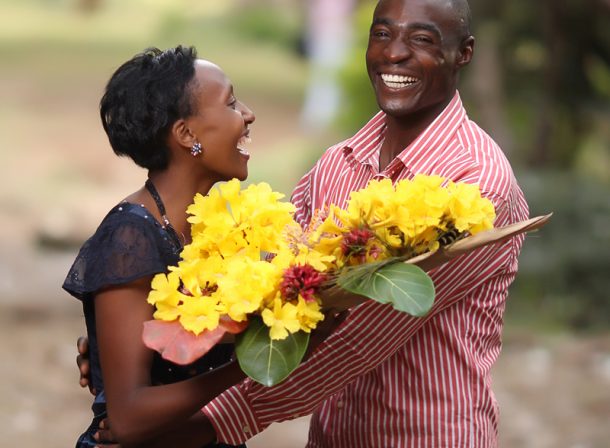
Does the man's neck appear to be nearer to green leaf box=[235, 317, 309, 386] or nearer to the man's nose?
the man's nose

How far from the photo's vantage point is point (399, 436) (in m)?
3.33

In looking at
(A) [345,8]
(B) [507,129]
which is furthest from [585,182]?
(A) [345,8]

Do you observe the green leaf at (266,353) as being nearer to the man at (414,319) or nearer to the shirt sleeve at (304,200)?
the man at (414,319)

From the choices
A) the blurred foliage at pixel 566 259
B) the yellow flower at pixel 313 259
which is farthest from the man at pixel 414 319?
the blurred foliage at pixel 566 259

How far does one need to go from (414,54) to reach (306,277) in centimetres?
88

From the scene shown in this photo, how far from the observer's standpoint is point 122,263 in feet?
10.1

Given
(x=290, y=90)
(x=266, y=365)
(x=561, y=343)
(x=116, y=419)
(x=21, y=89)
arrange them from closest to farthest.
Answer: (x=266, y=365)
(x=116, y=419)
(x=561, y=343)
(x=21, y=89)
(x=290, y=90)

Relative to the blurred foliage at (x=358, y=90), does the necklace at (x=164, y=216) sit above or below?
below

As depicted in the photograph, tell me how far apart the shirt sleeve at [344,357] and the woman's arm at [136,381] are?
129 mm

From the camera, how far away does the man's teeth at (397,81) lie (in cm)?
345

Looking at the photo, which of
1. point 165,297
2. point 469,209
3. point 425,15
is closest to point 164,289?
point 165,297

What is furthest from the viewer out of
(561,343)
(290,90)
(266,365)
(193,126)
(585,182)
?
(290,90)

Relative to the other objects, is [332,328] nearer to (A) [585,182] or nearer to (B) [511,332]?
(B) [511,332]

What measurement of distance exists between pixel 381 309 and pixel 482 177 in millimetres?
412
